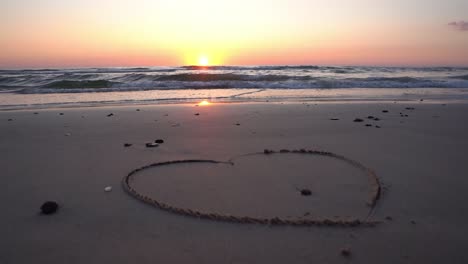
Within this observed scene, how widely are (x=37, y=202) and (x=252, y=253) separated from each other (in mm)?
2189

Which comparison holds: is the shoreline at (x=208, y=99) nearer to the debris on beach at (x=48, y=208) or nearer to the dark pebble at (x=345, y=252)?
the debris on beach at (x=48, y=208)

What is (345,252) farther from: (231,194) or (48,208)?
(48,208)

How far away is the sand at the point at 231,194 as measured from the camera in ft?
8.37

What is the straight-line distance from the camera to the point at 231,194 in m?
3.56

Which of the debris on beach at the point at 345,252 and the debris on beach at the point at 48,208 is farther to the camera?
the debris on beach at the point at 48,208

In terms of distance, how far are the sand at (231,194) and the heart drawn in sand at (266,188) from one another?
0.02 meters

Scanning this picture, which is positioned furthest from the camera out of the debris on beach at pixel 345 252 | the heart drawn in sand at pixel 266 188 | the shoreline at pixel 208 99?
the shoreline at pixel 208 99

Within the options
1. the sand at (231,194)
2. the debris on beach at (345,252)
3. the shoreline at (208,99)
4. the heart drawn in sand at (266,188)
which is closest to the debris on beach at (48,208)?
the sand at (231,194)

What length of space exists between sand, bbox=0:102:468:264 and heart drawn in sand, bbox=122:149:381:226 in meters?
0.02

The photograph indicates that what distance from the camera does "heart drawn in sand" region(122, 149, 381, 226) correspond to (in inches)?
121

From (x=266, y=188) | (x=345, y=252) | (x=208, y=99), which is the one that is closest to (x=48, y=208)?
(x=266, y=188)

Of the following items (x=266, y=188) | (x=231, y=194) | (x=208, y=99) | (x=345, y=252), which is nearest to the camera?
(x=345, y=252)

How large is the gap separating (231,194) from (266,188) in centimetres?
39

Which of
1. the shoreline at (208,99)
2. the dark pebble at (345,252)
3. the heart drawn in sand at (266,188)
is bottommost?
the dark pebble at (345,252)
